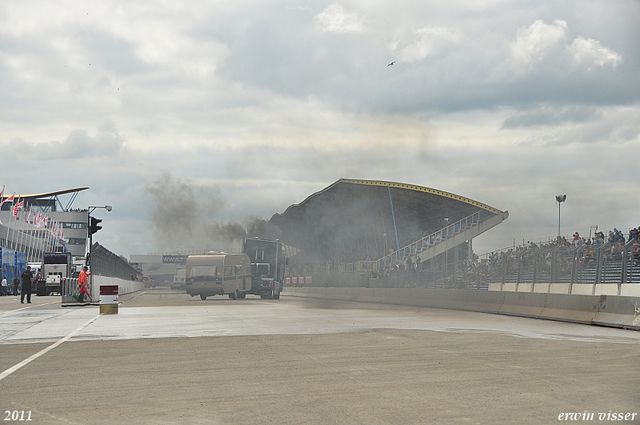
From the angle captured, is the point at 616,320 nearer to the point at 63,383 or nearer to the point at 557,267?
the point at 557,267

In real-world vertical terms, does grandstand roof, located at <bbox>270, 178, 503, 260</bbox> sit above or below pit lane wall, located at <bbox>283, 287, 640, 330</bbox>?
above

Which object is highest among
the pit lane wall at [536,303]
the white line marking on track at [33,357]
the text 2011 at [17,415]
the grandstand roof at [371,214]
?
the grandstand roof at [371,214]

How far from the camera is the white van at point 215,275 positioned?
44.0 metres

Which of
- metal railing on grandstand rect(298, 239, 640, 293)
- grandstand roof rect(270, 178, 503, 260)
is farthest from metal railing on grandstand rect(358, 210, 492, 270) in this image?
metal railing on grandstand rect(298, 239, 640, 293)

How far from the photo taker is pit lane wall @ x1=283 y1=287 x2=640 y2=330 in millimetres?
16891

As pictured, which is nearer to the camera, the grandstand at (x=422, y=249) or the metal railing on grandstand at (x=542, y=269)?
the metal railing on grandstand at (x=542, y=269)

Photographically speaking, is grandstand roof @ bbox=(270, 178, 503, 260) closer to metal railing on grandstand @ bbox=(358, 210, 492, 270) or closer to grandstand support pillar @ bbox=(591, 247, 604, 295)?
metal railing on grandstand @ bbox=(358, 210, 492, 270)

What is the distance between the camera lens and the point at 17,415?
21.5 feet

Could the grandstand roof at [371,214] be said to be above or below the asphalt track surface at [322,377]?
above

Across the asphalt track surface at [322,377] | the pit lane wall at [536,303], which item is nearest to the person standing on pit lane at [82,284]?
the pit lane wall at [536,303]

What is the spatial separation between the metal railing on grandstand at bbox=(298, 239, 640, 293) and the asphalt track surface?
6446 millimetres

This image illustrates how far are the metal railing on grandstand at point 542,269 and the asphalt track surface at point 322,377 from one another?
645 centimetres

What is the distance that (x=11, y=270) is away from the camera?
61.4 m

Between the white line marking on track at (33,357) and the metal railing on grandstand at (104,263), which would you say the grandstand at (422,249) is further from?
the metal railing on grandstand at (104,263)
